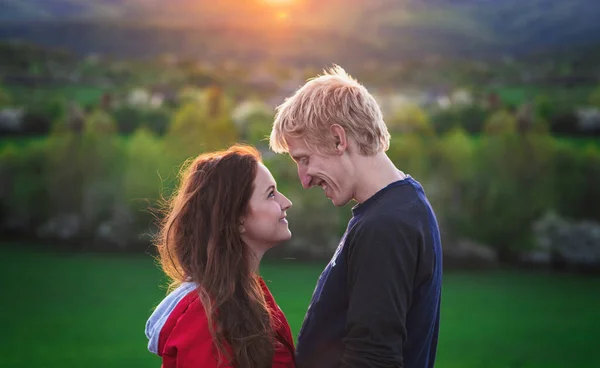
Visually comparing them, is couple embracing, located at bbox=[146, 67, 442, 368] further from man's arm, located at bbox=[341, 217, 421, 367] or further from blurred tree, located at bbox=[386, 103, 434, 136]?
blurred tree, located at bbox=[386, 103, 434, 136]

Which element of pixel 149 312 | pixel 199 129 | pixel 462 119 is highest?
pixel 462 119

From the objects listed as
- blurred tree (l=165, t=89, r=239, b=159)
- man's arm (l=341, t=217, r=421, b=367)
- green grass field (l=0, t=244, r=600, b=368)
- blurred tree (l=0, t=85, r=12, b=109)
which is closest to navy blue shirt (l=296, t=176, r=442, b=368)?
man's arm (l=341, t=217, r=421, b=367)

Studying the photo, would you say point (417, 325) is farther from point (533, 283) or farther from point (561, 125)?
point (561, 125)

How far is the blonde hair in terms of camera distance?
2203 millimetres

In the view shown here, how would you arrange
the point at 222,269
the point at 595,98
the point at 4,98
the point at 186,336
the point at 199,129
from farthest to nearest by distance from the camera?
the point at 4,98
the point at 595,98
the point at 199,129
the point at 222,269
the point at 186,336

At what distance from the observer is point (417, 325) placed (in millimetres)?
2207

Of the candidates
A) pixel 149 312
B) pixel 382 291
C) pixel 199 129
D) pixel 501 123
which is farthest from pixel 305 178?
pixel 501 123

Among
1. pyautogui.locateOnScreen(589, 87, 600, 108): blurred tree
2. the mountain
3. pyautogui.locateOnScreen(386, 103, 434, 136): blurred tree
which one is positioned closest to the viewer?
pyautogui.locateOnScreen(386, 103, 434, 136): blurred tree

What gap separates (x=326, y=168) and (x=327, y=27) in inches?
295

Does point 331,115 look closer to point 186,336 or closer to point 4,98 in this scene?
point 186,336

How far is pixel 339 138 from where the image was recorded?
2.22m

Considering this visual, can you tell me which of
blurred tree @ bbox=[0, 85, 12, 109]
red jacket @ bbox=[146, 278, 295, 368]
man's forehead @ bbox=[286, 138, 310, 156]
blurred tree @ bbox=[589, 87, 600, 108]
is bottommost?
blurred tree @ bbox=[0, 85, 12, 109]

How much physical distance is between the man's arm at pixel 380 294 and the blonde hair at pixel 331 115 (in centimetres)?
28

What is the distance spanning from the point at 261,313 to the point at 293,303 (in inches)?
157
